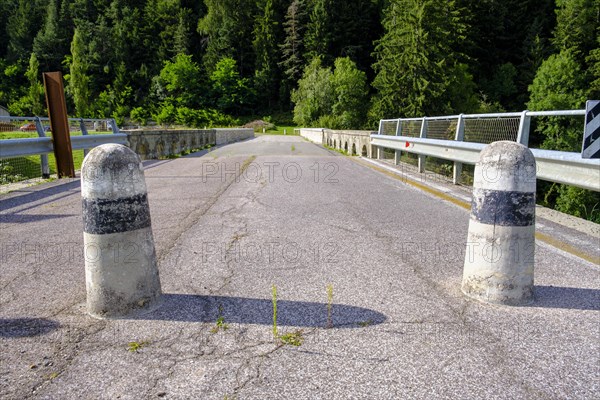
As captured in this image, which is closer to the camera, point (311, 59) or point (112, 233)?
point (112, 233)

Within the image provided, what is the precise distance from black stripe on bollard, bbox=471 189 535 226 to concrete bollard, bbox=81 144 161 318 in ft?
8.41

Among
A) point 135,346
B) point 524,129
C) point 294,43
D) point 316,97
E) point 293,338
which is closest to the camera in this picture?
point 135,346

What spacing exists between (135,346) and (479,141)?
29.5 ft

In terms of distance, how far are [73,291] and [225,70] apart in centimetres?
10597

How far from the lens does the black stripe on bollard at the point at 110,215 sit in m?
2.99

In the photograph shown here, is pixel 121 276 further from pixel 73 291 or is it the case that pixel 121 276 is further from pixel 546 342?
pixel 546 342

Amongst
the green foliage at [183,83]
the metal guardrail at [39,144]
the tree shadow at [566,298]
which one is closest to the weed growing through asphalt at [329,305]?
the tree shadow at [566,298]

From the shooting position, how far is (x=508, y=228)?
3.25m

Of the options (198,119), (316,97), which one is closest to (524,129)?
(316,97)

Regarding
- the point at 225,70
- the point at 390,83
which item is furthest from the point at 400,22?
the point at 225,70

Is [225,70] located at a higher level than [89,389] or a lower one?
higher

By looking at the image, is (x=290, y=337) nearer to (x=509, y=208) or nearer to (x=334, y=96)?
(x=509, y=208)

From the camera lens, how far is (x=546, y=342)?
8.73 feet

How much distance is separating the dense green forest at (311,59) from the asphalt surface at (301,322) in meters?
28.5
